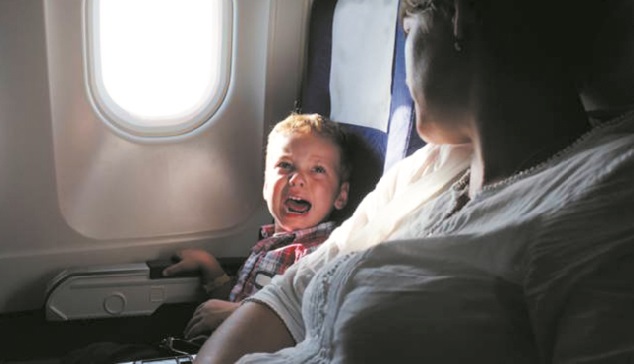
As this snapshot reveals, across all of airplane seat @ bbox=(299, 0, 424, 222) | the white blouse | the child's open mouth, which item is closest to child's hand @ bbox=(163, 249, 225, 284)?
the child's open mouth

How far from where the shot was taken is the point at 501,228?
3.00ft

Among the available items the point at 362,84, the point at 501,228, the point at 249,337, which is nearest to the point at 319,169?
the point at 362,84

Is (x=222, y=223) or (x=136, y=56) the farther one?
(x=222, y=223)

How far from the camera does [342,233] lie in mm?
1528

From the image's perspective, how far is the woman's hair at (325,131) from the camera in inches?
83.7

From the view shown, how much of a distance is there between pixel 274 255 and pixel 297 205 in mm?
186

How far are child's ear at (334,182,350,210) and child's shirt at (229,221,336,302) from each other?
0.06 meters

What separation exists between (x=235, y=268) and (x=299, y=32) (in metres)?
0.86

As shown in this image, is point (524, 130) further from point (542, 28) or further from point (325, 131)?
point (325, 131)

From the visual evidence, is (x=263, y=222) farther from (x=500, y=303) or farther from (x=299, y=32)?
(x=500, y=303)

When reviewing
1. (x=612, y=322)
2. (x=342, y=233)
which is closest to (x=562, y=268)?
(x=612, y=322)

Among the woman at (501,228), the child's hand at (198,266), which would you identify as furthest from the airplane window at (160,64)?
the woman at (501,228)

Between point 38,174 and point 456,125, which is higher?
point 456,125

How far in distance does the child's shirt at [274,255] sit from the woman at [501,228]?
2.74 ft
